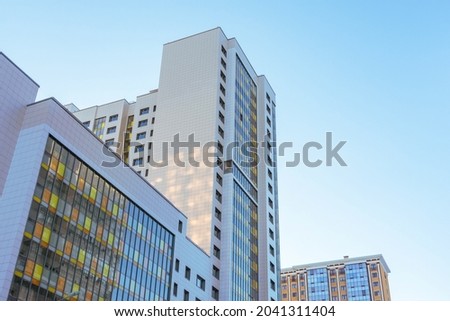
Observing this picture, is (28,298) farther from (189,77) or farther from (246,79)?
(246,79)

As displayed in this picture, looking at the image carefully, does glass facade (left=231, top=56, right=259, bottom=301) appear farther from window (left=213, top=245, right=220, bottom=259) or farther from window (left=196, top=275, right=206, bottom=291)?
window (left=196, top=275, right=206, bottom=291)

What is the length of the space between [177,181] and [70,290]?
4071cm

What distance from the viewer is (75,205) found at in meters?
49.2

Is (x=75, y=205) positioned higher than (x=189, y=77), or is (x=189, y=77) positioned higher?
(x=189, y=77)

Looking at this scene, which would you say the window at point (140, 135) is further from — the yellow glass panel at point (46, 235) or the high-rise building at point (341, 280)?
the high-rise building at point (341, 280)

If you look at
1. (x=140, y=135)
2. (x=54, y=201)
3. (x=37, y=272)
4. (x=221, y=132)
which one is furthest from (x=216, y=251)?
(x=37, y=272)

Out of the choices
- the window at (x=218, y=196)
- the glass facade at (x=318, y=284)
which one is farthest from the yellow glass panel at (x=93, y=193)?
the glass facade at (x=318, y=284)

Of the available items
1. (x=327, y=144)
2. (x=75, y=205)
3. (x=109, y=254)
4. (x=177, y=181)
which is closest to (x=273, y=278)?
(x=177, y=181)

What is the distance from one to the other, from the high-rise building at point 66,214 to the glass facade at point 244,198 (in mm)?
22704

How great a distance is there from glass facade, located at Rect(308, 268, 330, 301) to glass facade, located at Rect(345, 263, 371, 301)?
296 inches

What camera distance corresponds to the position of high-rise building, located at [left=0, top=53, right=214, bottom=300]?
43.5m

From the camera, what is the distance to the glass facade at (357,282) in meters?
161

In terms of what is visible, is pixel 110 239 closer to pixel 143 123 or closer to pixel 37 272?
pixel 37 272

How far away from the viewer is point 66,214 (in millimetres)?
47844
